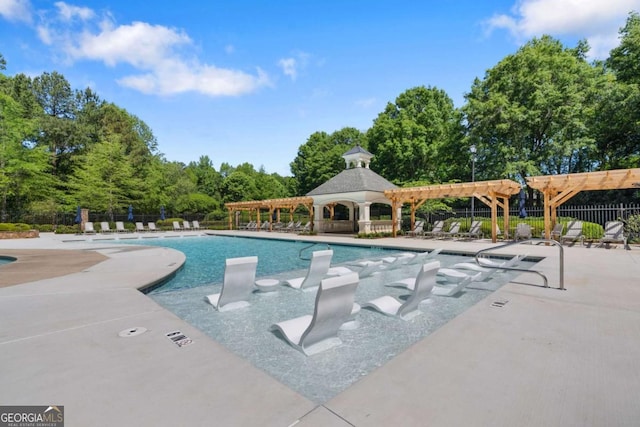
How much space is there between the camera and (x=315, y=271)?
718cm

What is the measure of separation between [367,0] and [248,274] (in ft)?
36.7

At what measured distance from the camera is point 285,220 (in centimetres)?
3666

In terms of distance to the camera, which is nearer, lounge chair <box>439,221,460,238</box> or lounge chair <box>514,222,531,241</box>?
lounge chair <box>514,222,531,241</box>

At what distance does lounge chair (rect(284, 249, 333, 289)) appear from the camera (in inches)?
278

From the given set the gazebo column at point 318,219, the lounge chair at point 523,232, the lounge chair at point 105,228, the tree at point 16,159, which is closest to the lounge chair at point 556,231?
the lounge chair at point 523,232

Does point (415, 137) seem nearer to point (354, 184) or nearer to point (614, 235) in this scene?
point (354, 184)

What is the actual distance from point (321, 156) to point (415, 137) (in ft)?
47.3

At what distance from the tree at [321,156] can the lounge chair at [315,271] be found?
120 feet

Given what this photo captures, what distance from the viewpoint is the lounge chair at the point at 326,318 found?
368 centimetres

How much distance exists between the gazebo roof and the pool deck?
18.0 metres

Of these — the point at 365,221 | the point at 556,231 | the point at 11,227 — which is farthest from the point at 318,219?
the point at 11,227

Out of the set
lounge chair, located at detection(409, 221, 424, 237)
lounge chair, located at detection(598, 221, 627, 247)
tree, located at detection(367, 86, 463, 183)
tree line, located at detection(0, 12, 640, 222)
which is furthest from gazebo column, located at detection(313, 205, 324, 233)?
lounge chair, located at detection(598, 221, 627, 247)

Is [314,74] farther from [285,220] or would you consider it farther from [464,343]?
[285,220]

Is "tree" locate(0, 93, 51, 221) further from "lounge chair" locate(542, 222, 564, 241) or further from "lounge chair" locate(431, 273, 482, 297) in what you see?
"lounge chair" locate(542, 222, 564, 241)
